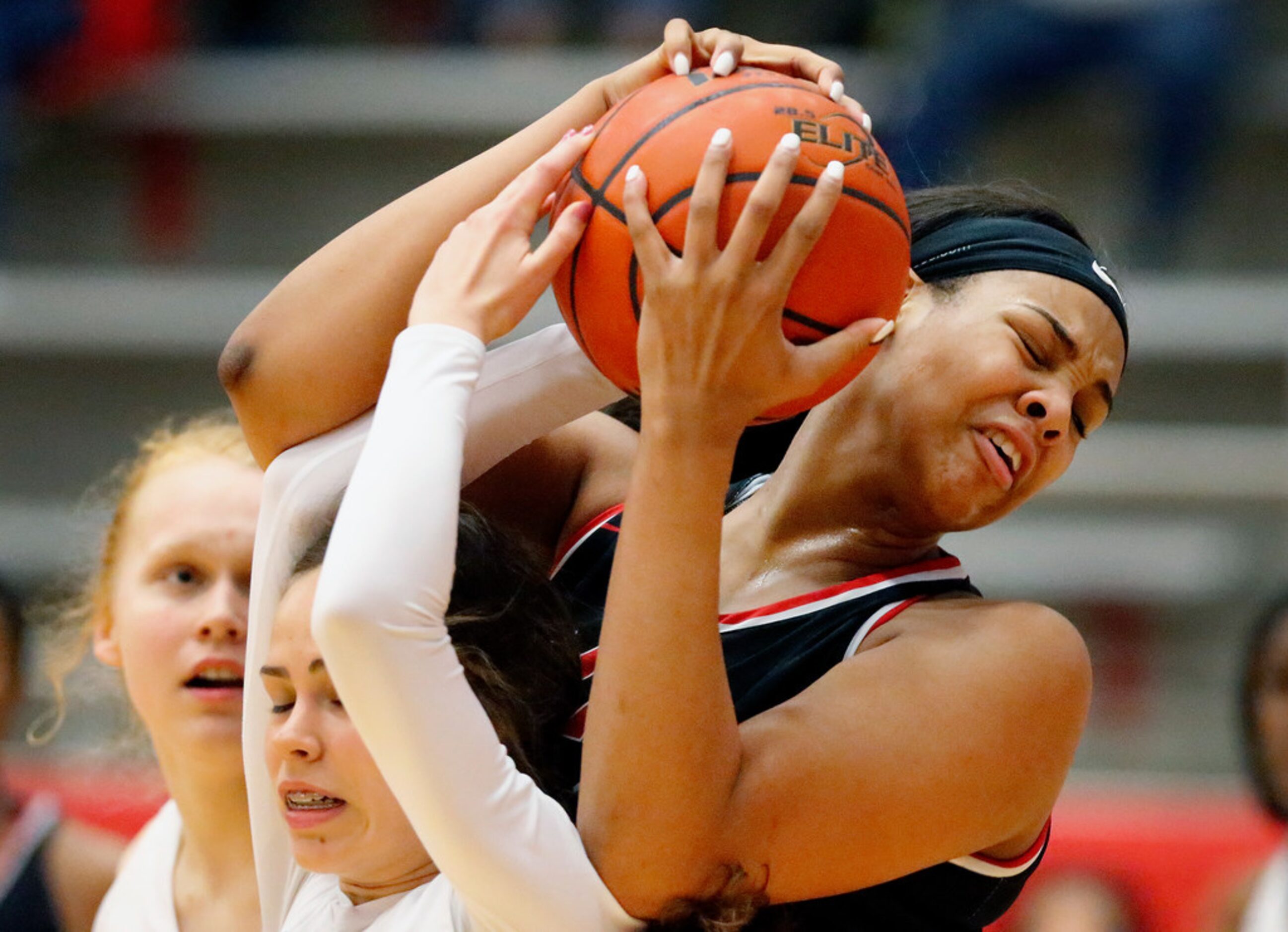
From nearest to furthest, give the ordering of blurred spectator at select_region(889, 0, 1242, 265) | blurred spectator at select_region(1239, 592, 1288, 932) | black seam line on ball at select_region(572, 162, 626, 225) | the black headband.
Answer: black seam line on ball at select_region(572, 162, 626, 225), the black headband, blurred spectator at select_region(1239, 592, 1288, 932), blurred spectator at select_region(889, 0, 1242, 265)

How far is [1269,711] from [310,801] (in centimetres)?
284

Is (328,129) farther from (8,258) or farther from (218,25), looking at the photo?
(8,258)

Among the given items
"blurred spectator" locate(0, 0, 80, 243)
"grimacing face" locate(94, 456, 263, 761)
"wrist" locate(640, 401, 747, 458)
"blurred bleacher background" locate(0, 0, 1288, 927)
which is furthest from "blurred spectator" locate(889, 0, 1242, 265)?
"wrist" locate(640, 401, 747, 458)

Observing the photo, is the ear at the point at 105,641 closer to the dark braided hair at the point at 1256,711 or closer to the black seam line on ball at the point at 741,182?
the black seam line on ball at the point at 741,182

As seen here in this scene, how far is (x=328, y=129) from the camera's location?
6.32 m

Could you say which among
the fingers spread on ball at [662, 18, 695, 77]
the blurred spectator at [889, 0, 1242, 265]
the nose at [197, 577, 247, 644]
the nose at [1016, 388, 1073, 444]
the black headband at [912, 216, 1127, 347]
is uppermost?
the fingers spread on ball at [662, 18, 695, 77]

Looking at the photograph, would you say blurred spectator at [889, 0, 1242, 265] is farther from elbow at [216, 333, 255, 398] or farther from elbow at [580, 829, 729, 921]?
elbow at [580, 829, 729, 921]

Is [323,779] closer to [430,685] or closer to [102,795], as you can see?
[430,685]

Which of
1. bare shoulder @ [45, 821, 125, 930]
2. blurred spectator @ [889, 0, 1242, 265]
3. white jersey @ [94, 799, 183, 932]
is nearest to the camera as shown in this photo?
white jersey @ [94, 799, 183, 932]

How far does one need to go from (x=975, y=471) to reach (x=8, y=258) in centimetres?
531

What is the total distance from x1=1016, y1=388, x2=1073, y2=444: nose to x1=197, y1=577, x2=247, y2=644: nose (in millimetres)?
1131

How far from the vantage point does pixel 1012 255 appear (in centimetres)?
187

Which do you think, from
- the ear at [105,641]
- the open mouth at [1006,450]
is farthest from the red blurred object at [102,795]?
the open mouth at [1006,450]

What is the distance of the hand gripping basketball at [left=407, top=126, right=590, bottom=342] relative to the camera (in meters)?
1.63
